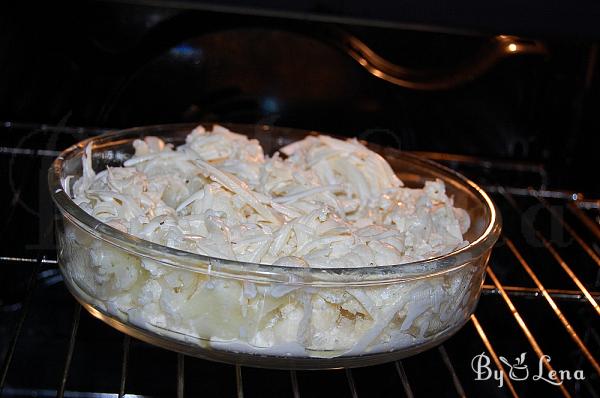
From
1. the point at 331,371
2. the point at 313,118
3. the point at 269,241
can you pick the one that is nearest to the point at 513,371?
the point at 331,371

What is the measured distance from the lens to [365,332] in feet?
2.78

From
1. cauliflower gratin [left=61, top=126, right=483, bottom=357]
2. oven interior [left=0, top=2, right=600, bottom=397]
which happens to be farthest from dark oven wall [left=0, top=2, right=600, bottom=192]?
cauliflower gratin [left=61, top=126, right=483, bottom=357]

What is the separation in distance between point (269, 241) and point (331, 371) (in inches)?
8.6

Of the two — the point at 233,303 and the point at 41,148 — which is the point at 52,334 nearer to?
the point at 41,148

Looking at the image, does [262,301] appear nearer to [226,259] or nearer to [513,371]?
[226,259]

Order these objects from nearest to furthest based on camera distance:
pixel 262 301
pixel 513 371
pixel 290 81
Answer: pixel 262 301 → pixel 513 371 → pixel 290 81

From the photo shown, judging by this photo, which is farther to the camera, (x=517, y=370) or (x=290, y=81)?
(x=290, y=81)

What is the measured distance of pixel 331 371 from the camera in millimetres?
1025

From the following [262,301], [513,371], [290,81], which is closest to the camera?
[262,301]

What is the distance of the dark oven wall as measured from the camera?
1179mm

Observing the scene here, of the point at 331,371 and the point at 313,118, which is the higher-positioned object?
the point at 313,118

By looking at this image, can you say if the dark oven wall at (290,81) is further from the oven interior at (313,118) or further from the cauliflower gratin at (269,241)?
the cauliflower gratin at (269,241)

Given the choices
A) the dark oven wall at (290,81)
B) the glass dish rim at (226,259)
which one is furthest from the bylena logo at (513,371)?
the dark oven wall at (290,81)

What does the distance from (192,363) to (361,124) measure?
18.4 inches
